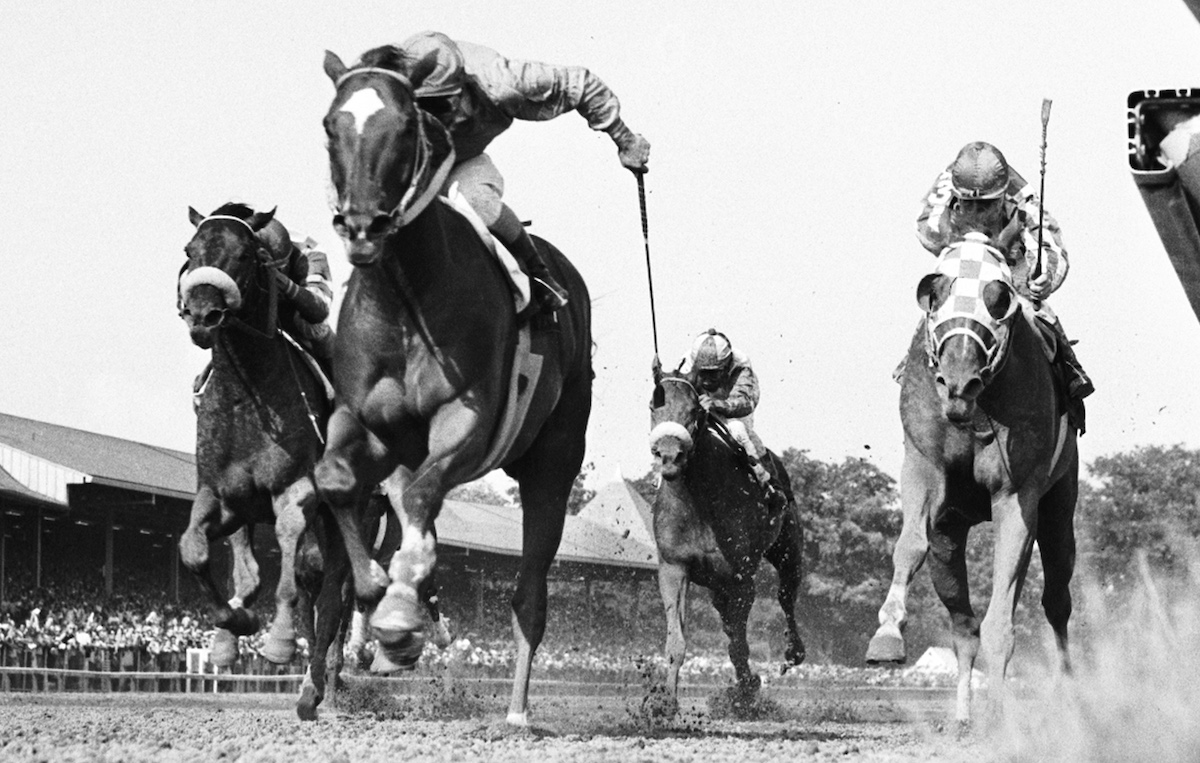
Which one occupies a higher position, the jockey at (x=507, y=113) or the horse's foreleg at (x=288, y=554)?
the jockey at (x=507, y=113)

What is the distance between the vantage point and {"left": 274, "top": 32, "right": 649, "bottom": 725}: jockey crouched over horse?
880 cm

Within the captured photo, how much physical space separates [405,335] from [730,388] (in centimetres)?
904

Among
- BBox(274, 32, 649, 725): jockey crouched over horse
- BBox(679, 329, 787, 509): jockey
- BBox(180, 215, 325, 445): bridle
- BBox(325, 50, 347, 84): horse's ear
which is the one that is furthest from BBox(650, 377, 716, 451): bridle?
BBox(325, 50, 347, 84): horse's ear

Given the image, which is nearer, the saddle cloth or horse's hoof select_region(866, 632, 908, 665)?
horse's hoof select_region(866, 632, 908, 665)

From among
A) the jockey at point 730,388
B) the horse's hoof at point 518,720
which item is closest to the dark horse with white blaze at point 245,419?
the horse's hoof at point 518,720

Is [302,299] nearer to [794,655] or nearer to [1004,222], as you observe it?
[1004,222]

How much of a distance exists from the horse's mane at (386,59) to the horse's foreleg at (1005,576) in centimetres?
421

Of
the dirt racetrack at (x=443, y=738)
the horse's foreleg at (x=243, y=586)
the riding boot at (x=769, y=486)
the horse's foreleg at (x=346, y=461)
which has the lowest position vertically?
the dirt racetrack at (x=443, y=738)

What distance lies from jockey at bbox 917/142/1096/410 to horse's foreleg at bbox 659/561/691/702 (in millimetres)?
4215

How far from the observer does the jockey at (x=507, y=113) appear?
34.7ft

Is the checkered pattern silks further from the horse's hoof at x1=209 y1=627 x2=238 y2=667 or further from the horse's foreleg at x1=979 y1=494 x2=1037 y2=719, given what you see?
the horse's hoof at x1=209 y1=627 x2=238 y2=667

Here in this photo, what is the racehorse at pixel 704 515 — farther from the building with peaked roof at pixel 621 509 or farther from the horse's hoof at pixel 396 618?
the building with peaked roof at pixel 621 509

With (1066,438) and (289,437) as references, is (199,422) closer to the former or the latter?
(289,437)

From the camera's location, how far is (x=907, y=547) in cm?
1034
